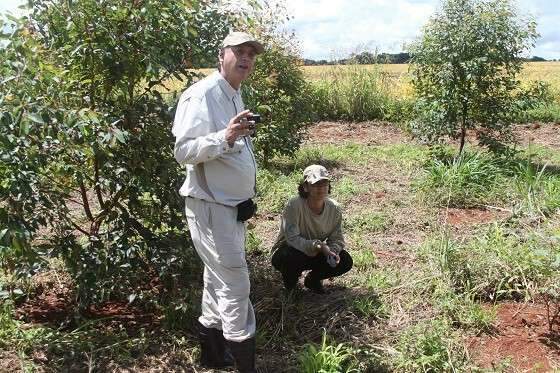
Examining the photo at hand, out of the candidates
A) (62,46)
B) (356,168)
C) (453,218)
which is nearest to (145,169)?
(62,46)

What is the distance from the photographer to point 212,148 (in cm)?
281

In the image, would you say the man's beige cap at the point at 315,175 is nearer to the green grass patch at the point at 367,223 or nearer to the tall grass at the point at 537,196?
the green grass patch at the point at 367,223

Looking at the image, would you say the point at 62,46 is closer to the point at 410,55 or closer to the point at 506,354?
the point at 506,354

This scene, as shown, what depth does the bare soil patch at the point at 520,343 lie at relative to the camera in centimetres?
333

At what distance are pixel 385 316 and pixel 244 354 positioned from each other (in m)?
1.15

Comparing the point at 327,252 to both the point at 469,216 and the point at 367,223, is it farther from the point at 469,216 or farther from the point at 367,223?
the point at 469,216

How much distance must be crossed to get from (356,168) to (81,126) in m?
6.01

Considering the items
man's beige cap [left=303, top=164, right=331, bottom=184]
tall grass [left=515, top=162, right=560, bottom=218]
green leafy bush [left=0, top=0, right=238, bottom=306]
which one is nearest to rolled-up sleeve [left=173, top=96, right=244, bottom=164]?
green leafy bush [left=0, top=0, right=238, bottom=306]

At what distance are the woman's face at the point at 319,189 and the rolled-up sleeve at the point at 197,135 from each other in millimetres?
1014

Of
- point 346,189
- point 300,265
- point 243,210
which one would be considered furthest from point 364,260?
point 346,189

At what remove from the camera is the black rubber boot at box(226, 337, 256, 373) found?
10.5 ft

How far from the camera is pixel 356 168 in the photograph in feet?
28.1

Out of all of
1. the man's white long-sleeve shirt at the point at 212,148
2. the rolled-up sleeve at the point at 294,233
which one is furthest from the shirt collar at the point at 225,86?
the rolled-up sleeve at the point at 294,233

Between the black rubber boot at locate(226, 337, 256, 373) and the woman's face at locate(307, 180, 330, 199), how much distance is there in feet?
3.67
